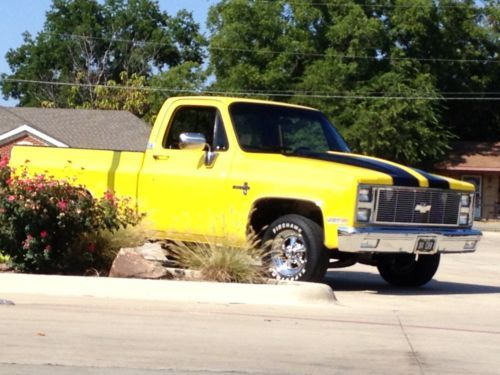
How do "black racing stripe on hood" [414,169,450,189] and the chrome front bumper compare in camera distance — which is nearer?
the chrome front bumper

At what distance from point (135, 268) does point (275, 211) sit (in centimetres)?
216

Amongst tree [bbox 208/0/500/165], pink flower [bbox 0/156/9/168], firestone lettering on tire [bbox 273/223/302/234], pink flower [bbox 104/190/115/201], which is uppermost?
tree [bbox 208/0/500/165]

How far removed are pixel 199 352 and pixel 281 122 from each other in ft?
19.4

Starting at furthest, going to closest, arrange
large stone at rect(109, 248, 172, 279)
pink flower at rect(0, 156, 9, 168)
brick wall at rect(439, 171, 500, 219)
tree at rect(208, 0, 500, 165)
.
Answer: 1. brick wall at rect(439, 171, 500, 219)
2. tree at rect(208, 0, 500, 165)
3. pink flower at rect(0, 156, 9, 168)
4. large stone at rect(109, 248, 172, 279)

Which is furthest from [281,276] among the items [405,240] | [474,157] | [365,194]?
[474,157]

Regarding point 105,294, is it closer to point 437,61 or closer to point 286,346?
point 286,346

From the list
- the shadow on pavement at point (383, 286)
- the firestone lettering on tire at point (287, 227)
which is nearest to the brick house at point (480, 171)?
the shadow on pavement at point (383, 286)

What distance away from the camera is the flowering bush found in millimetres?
12203

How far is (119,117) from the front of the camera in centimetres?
4622

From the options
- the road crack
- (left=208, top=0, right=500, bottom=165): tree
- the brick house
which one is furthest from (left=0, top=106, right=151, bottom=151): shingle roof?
the road crack

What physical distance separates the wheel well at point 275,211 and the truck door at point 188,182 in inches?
14.5

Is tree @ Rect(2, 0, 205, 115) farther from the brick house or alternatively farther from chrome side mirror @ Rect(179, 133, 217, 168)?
chrome side mirror @ Rect(179, 133, 217, 168)

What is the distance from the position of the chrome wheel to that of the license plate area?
4.43 feet

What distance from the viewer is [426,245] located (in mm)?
12977
